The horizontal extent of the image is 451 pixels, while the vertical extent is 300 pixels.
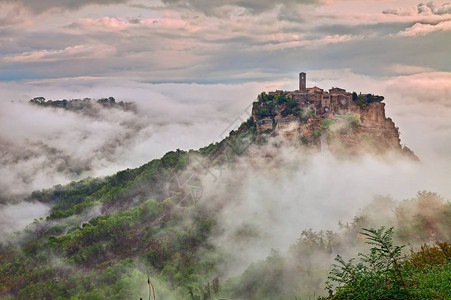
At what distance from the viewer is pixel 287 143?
8400 centimetres

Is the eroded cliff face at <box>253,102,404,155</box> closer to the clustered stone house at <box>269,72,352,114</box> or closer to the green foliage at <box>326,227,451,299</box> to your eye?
the clustered stone house at <box>269,72,352,114</box>

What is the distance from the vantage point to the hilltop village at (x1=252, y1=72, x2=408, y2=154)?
78.2m

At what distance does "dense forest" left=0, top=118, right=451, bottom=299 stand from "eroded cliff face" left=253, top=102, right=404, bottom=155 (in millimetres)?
8356

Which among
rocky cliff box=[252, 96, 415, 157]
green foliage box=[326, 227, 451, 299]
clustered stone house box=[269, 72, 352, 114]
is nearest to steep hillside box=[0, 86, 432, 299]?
rocky cliff box=[252, 96, 415, 157]

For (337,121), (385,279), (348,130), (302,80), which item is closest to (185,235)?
(337,121)

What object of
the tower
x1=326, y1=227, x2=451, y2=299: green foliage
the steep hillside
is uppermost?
the tower

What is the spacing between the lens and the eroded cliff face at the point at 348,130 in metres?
78.1

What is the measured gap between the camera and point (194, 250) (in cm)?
8131

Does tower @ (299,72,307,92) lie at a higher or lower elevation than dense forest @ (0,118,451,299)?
higher

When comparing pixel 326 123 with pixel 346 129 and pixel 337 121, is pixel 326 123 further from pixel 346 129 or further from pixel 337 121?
pixel 346 129

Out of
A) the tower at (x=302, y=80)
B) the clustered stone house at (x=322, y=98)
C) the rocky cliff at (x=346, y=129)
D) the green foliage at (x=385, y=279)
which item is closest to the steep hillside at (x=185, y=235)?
the rocky cliff at (x=346, y=129)

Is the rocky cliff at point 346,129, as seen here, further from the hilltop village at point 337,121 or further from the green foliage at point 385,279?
the green foliage at point 385,279

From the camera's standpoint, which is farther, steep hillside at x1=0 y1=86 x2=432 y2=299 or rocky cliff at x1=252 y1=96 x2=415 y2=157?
rocky cliff at x1=252 y1=96 x2=415 y2=157

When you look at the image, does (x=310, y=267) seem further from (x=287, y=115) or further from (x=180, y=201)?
(x=180, y=201)
